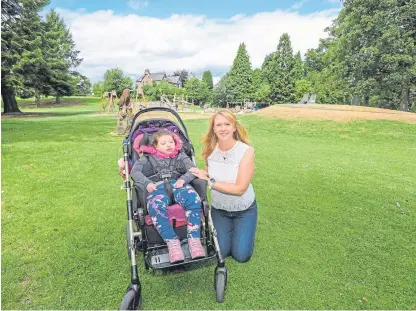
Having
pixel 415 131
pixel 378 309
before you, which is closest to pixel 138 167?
pixel 378 309

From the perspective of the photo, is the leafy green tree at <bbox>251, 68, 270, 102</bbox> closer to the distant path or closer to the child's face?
the distant path

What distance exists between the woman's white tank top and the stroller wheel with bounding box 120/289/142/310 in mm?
1358

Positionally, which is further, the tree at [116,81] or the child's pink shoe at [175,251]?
the tree at [116,81]

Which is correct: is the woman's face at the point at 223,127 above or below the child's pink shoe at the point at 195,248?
above

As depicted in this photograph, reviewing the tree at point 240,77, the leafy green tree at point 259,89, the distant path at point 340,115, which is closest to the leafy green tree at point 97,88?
the tree at point 240,77

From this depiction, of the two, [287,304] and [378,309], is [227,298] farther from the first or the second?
[378,309]

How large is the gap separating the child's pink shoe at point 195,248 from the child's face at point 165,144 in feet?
3.51

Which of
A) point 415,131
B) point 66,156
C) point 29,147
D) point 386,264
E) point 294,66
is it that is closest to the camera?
point 386,264

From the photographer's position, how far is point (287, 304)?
292 cm

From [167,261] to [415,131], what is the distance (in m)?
15.4

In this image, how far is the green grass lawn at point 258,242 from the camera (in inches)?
118

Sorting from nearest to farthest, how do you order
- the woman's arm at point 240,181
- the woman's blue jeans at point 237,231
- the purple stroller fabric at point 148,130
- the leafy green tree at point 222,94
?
the woman's arm at point 240,181, the woman's blue jeans at point 237,231, the purple stroller fabric at point 148,130, the leafy green tree at point 222,94

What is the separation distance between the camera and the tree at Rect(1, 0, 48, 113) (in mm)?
21453

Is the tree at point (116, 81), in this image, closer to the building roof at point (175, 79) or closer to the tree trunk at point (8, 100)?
the tree trunk at point (8, 100)
